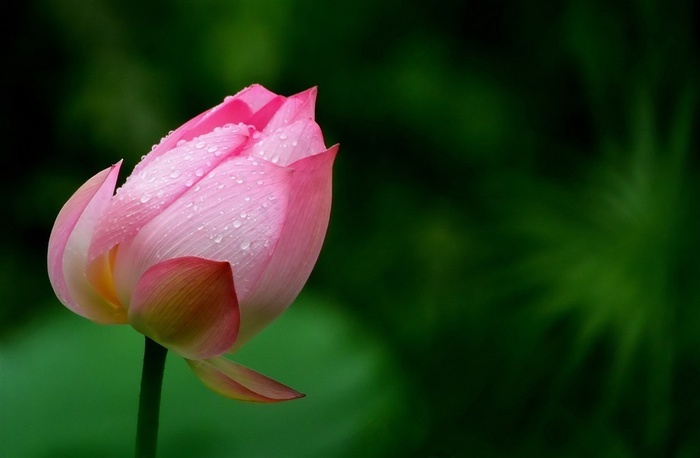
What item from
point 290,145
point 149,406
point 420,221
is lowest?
point 149,406

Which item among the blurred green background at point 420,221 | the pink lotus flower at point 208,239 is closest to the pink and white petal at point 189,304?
the pink lotus flower at point 208,239

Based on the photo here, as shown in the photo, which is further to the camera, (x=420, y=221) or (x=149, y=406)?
(x=420, y=221)

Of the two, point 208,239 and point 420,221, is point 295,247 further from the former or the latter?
point 420,221

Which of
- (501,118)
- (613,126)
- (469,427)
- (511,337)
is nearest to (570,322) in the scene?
(511,337)

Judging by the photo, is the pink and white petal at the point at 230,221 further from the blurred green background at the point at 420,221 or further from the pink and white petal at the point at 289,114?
the blurred green background at the point at 420,221

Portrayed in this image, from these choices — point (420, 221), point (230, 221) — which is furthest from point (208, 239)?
point (420, 221)

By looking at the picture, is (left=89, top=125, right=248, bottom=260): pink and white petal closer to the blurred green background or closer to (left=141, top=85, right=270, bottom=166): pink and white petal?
(left=141, top=85, right=270, bottom=166): pink and white petal

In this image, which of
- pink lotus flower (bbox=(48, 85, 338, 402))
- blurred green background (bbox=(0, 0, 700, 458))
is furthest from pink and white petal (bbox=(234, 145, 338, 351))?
blurred green background (bbox=(0, 0, 700, 458))

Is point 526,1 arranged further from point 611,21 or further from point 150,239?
point 150,239
